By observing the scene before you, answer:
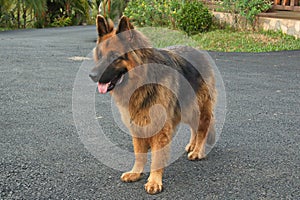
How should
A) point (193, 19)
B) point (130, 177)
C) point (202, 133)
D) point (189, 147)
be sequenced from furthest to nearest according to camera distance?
point (193, 19) < point (189, 147) < point (202, 133) < point (130, 177)

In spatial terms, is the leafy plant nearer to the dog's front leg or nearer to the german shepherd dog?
the german shepherd dog

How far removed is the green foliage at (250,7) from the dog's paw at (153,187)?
10.2m

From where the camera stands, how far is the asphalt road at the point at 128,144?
326 cm

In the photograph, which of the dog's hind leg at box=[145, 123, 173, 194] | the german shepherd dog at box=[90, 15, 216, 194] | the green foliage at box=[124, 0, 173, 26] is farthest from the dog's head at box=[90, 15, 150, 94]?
the green foliage at box=[124, 0, 173, 26]

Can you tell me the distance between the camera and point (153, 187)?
10.6ft

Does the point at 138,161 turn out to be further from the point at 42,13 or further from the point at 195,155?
the point at 42,13

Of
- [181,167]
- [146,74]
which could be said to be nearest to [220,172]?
[181,167]

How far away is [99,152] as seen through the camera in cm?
407

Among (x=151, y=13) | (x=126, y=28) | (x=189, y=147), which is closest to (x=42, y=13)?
(x=151, y=13)

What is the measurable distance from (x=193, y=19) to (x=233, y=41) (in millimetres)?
2106

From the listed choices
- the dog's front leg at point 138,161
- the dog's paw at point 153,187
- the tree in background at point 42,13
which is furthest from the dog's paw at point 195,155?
the tree in background at point 42,13

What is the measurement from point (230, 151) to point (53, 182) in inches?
70.0

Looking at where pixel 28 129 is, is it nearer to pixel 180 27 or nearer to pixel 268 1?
pixel 180 27

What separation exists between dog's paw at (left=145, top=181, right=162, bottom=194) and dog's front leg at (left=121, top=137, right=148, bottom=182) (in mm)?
238
